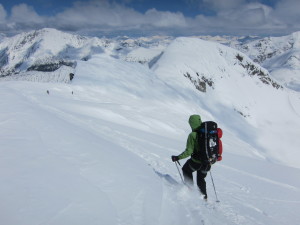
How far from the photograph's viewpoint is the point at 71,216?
507 cm

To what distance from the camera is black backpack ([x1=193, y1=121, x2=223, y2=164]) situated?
7.19 meters

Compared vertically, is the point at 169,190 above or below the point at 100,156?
below

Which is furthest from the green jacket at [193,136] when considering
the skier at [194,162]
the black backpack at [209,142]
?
the black backpack at [209,142]

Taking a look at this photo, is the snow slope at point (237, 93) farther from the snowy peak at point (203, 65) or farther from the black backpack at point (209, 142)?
the black backpack at point (209, 142)

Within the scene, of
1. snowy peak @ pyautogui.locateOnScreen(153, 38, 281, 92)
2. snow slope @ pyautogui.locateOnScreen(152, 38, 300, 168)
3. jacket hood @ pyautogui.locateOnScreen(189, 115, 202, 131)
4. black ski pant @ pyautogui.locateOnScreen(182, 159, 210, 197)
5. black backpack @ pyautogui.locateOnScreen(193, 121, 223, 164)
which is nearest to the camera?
black backpack @ pyautogui.locateOnScreen(193, 121, 223, 164)

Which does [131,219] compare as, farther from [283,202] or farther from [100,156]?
[283,202]

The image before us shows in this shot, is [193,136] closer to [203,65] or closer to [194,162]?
[194,162]

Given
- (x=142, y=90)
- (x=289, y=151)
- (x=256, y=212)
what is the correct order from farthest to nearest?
1. (x=289, y=151)
2. (x=142, y=90)
3. (x=256, y=212)

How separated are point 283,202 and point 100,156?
20.3ft

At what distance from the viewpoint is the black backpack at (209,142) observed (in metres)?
7.19

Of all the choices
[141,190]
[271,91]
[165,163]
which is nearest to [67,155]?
[141,190]

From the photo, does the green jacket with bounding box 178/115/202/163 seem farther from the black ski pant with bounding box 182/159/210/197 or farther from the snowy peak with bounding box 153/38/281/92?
the snowy peak with bounding box 153/38/281/92

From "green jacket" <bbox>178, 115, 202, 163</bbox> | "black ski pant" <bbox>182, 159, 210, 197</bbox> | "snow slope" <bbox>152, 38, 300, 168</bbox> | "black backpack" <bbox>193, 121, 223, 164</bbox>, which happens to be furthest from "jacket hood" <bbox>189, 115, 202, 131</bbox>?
"snow slope" <bbox>152, 38, 300, 168</bbox>

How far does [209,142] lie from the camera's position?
7344mm
